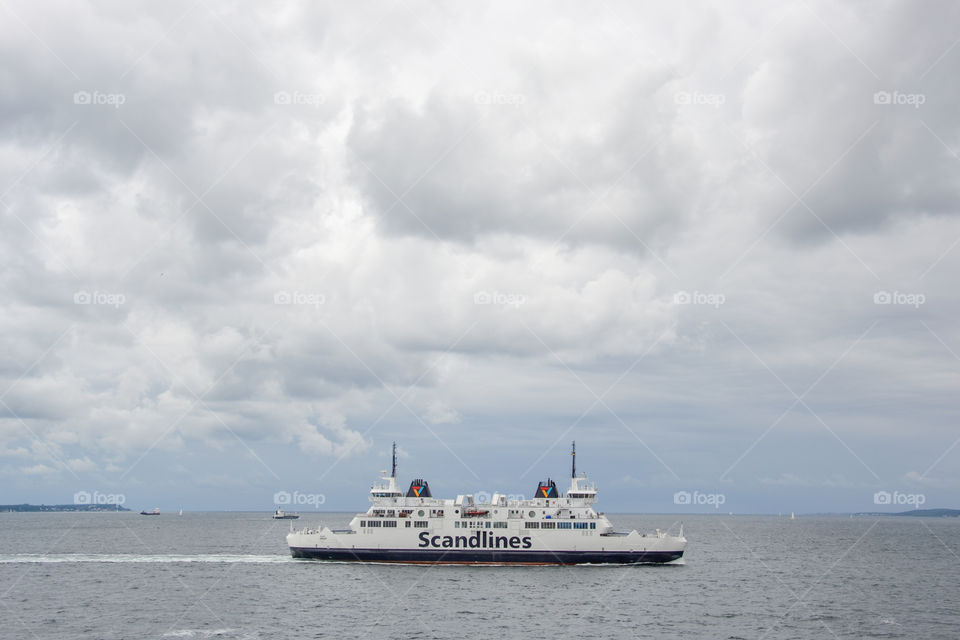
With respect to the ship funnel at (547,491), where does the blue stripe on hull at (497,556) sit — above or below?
below

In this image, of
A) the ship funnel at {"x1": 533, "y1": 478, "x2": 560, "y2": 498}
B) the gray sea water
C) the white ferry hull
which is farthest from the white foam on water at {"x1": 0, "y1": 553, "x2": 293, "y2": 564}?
the ship funnel at {"x1": 533, "y1": 478, "x2": 560, "y2": 498}

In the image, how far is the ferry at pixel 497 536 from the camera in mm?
77500

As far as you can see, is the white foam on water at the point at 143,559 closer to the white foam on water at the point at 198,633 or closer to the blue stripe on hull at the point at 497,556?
the blue stripe on hull at the point at 497,556

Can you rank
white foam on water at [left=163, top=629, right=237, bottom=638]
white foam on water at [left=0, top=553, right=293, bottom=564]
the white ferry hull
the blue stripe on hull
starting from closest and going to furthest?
white foam on water at [left=163, top=629, right=237, bottom=638], the white ferry hull, the blue stripe on hull, white foam on water at [left=0, top=553, right=293, bottom=564]

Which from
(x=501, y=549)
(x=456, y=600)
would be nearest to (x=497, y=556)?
(x=501, y=549)

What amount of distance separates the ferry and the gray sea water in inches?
54.8

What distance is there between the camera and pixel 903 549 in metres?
137

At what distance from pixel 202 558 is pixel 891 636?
74.9 m

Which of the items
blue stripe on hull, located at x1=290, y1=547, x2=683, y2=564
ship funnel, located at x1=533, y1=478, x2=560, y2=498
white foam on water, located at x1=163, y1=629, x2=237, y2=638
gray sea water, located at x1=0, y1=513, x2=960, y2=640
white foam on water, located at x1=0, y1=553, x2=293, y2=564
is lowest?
white foam on water, located at x1=163, y1=629, x2=237, y2=638

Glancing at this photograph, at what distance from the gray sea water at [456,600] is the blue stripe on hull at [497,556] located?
1.03 m

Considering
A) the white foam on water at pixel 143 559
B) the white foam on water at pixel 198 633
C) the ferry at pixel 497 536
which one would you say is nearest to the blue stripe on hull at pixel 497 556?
the ferry at pixel 497 536

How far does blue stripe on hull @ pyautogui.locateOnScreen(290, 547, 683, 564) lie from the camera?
77500 mm

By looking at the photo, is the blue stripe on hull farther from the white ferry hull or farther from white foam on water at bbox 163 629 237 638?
white foam on water at bbox 163 629 237 638

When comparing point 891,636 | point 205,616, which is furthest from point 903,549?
point 205,616
